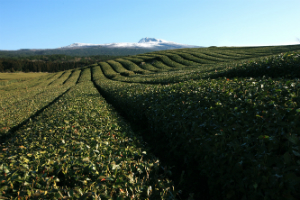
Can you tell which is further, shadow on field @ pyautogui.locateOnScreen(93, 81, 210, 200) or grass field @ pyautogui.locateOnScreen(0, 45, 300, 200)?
shadow on field @ pyautogui.locateOnScreen(93, 81, 210, 200)

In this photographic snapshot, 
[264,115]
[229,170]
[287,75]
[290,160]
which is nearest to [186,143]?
[229,170]

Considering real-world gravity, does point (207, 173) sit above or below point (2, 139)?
above

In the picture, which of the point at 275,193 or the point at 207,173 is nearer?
the point at 275,193

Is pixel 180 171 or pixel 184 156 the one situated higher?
pixel 184 156

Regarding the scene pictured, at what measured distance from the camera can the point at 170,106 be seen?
10.1m

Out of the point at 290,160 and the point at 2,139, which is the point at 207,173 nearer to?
the point at 290,160

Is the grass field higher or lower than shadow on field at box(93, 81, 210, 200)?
higher

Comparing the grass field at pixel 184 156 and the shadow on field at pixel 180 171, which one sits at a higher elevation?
the grass field at pixel 184 156

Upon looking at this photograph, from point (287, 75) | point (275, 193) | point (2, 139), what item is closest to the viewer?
point (275, 193)

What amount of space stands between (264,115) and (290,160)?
2.05 m

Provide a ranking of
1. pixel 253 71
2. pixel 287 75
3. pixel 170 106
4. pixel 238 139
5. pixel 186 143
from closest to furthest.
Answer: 1. pixel 238 139
2. pixel 186 143
3. pixel 170 106
4. pixel 287 75
5. pixel 253 71

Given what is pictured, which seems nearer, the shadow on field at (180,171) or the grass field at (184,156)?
the grass field at (184,156)

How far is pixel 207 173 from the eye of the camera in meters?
5.76

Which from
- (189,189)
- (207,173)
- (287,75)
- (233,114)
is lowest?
(189,189)
